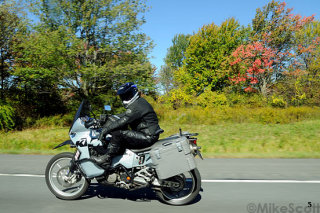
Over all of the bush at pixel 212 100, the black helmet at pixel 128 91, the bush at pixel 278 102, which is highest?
the bush at pixel 212 100

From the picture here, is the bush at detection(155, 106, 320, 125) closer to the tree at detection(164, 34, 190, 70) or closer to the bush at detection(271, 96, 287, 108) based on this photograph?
the bush at detection(271, 96, 287, 108)

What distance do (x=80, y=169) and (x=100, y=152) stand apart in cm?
43

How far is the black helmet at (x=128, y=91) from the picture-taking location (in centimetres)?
403

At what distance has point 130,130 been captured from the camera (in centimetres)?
403

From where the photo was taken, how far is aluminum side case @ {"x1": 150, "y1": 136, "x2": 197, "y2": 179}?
377 centimetres

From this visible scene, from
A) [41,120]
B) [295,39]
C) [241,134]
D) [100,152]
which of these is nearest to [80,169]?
[100,152]

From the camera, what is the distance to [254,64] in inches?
1158

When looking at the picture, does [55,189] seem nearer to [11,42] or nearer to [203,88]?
[11,42]

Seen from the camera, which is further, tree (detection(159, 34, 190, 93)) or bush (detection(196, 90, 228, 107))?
tree (detection(159, 34, 190, 93))

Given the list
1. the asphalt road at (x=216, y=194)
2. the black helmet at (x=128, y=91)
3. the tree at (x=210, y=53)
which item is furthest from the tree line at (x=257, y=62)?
the black helmet at (x=128, y=91)

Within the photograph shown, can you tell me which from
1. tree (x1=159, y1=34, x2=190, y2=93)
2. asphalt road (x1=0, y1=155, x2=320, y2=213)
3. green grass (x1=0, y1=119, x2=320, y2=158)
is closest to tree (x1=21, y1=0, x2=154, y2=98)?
green grass (x1=0, y1=119, x2=320, y2=158)

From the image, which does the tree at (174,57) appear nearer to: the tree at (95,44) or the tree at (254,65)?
the tree at (254,65)

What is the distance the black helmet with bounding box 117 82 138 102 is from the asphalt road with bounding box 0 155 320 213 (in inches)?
66.1

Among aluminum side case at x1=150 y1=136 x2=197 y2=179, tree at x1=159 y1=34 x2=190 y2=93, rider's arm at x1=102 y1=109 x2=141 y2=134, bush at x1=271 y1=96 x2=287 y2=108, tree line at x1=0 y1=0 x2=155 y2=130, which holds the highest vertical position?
tree at x1=159 y1=34 x2=190 y2=93
